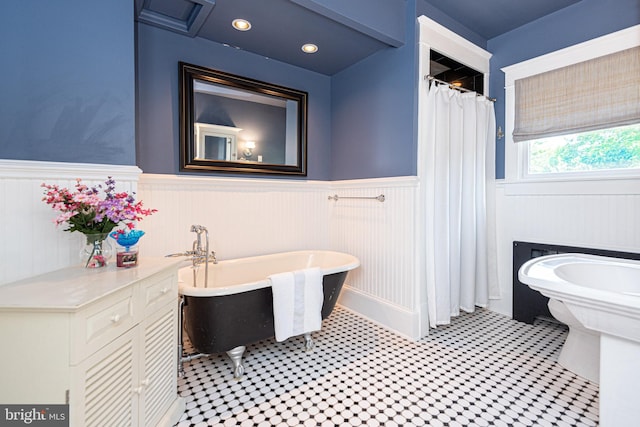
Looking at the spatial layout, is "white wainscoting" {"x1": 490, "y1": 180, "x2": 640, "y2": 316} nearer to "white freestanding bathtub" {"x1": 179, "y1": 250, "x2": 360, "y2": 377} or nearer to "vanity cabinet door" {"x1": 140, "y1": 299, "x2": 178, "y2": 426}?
"white freestanding bathtub" {"x1": 179, "y1": 250, "x2": 360, "y2": 377}

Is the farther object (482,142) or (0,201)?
(482,142)

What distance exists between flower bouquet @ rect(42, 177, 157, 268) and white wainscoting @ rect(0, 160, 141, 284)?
9 cm

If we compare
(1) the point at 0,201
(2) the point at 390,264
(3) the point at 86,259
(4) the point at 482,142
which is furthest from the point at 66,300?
(4) the point at 482,142

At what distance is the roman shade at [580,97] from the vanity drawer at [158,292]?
2.86 meters

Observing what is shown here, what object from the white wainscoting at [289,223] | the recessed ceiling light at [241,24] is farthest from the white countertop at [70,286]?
the recessed ceiling light at [241,24]

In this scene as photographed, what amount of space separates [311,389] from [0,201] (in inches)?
69.0

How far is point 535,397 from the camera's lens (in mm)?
1623

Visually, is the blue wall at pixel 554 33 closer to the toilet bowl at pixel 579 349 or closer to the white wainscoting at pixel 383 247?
the white wainscoting at pixel 383 247

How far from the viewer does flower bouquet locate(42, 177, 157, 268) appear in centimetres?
129

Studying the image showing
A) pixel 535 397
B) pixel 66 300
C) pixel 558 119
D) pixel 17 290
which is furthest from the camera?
pixel 558 119

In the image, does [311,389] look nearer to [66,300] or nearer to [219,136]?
[66,300]

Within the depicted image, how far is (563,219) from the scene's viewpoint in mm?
2412

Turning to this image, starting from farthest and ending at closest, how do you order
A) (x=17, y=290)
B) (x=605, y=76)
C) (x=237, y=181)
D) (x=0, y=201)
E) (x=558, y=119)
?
(x=237, y=181) → (x=558, y=119) → (x=605, y=76) → (x=0, y=201) → (x=17, y=290)

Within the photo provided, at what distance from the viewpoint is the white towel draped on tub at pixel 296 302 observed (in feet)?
6.20
